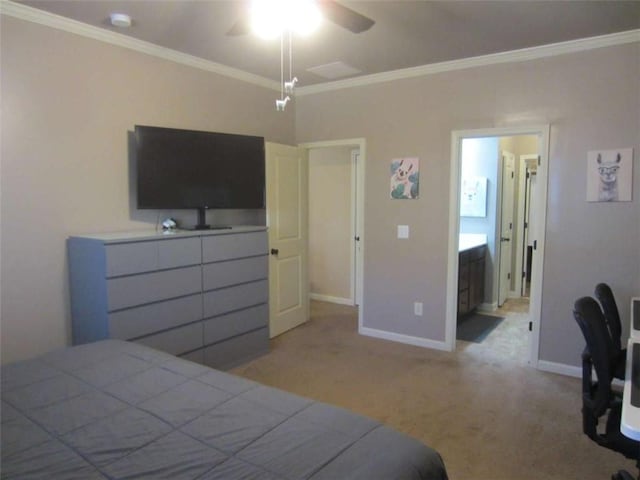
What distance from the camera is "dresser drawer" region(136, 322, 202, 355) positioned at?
3109mm

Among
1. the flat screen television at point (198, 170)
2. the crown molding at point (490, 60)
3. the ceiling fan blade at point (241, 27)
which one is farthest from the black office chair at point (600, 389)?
the flat screen television at point (198, 170)

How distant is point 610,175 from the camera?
3303mm

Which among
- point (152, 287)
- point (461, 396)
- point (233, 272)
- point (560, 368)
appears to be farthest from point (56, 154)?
point (560, 368)

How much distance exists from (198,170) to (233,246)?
27.6 inches

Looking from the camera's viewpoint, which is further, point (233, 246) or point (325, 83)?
point (325, 83)

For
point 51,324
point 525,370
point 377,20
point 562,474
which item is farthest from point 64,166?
point 525,370

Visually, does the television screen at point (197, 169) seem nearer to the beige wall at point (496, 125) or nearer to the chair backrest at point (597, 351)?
the beige wall at point (496, 125)

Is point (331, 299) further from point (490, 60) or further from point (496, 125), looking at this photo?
point (490, 60)

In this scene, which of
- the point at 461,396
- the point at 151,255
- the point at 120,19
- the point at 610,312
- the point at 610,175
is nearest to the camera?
the point at 610,312

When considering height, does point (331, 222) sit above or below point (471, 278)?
above

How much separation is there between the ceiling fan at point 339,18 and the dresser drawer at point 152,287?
5.70 ft

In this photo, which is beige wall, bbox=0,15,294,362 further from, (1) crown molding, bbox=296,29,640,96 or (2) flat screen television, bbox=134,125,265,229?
(1) crown molding, bbox=296,29,640,96

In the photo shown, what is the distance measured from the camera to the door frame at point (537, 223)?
11.7 feet

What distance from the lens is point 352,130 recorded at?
4.58m
